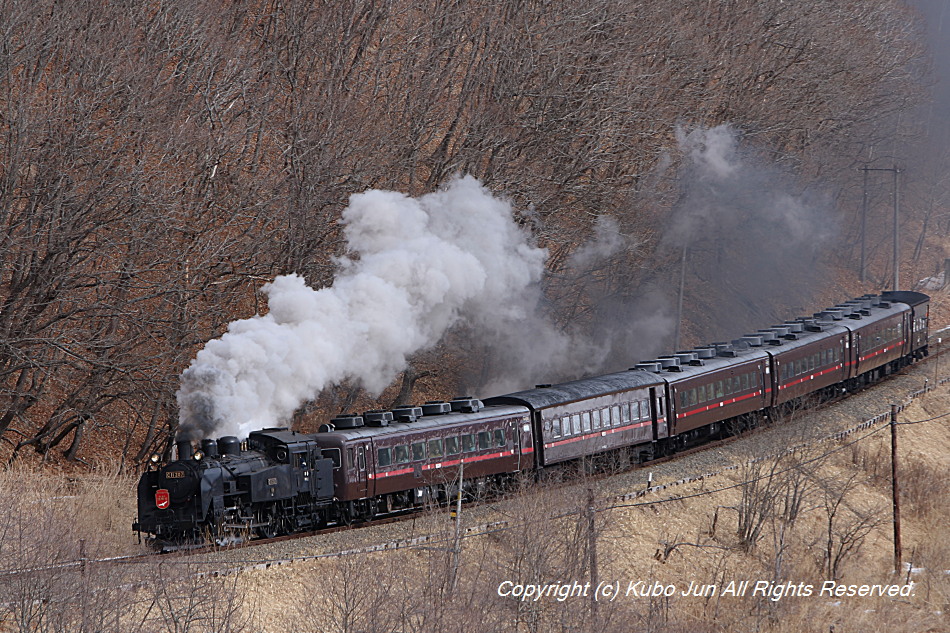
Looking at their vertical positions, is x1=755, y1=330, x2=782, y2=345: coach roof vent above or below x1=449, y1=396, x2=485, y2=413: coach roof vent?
above

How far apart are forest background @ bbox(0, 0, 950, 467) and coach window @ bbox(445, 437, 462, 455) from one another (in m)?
9.78

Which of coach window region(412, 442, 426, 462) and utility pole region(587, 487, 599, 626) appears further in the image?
coach window region(412, 442, 426, 462)

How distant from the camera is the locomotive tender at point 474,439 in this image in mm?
20281

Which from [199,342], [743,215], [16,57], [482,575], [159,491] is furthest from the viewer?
[743,215]

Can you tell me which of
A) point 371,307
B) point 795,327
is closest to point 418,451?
point 371,307

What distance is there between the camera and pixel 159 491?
65.9ft

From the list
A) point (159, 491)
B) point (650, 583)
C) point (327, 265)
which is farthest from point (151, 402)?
point (650, 583)

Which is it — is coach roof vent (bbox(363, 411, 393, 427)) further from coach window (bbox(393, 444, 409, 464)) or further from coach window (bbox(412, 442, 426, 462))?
coach window (bbox(412, 442, 426, 462))

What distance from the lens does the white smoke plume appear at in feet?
72.8

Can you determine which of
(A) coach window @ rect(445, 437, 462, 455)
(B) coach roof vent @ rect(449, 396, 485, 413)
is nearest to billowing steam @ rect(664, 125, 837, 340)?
(B) coach roof vent @ rect(449, 396, 485, 413)

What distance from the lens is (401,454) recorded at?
23594 mm

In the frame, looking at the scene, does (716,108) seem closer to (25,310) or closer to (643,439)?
(643,439)

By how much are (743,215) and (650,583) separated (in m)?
32.7

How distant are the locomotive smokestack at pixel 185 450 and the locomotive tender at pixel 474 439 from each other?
0.9 inches
